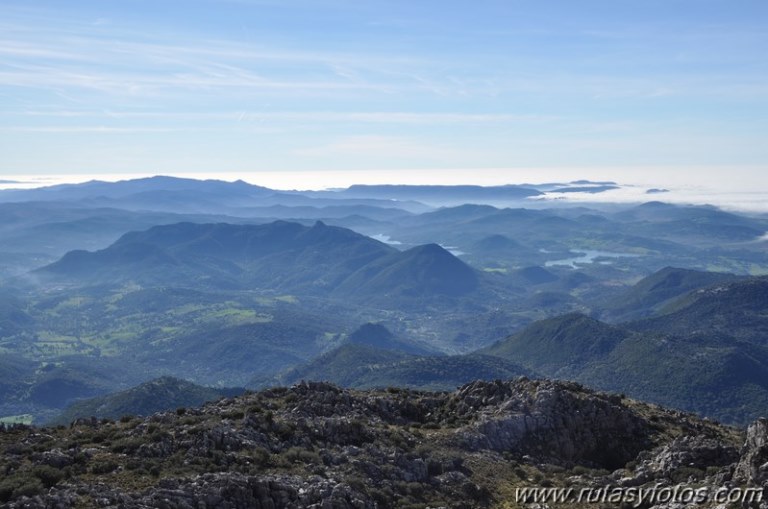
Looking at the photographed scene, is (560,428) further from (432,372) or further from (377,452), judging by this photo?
(432,372)

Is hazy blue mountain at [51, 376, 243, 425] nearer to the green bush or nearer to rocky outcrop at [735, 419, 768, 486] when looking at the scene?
the green bush

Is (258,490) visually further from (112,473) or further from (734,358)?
(734,358)

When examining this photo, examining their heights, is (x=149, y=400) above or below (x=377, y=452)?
below

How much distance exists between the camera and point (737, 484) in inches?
1355

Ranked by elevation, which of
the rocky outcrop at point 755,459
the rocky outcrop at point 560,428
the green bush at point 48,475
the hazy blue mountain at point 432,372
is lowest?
the hazy blue mountain at point 432,372

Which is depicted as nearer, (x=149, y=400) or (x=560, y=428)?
(x=560, y=428)

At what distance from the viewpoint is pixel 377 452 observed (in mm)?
41875

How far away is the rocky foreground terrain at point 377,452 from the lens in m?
34.8

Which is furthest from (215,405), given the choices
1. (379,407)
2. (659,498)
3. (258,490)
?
(659,498)

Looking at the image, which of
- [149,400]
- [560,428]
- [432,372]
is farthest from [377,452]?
[432,372]

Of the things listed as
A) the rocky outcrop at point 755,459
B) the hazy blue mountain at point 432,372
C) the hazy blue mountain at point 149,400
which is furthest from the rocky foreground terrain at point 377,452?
the hazy blue mountain at point 432,372

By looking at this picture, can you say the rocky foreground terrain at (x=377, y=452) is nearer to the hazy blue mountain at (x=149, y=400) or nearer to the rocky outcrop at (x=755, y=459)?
the rocky outcrop at (x=755, y=459)

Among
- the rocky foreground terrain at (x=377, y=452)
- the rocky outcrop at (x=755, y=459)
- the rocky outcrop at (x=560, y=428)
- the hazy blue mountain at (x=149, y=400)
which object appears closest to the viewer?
the rocky outcrop at (x=755, y=459)

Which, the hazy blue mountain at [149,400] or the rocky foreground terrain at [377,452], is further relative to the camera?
the hazy blue mountain at [149,400]
